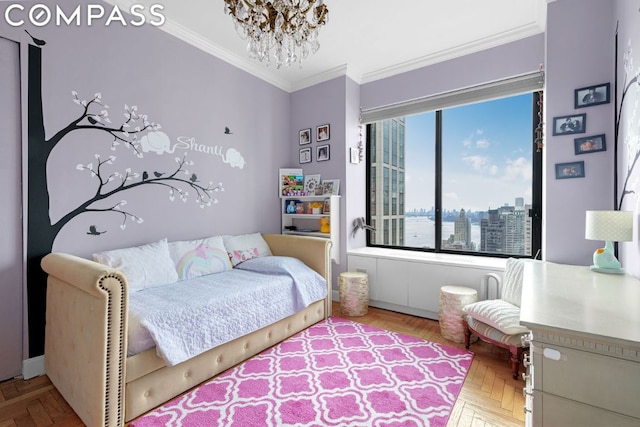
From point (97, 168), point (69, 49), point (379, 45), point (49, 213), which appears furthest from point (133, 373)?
point (379, 45)

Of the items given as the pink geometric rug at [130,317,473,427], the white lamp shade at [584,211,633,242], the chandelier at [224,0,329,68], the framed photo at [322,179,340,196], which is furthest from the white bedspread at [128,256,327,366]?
the white lamp shade at [584,211,633,242]

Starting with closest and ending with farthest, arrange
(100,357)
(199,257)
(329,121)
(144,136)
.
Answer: (100,357), (144,136), (199,257), (329,121)

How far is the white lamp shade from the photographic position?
5.25 feet

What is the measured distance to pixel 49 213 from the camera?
2.02 meters

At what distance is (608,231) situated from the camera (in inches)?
64.7

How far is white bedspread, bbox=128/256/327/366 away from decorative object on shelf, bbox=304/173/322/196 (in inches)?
45.0

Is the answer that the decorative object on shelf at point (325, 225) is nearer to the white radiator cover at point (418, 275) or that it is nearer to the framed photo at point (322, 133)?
the white radiator cover at point (418, 275)

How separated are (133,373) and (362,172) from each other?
3100 mm

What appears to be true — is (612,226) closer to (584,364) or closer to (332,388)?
(584,364)

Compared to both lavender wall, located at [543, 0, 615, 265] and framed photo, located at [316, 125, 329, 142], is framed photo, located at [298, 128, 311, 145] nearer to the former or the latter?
framed photo, located at [316, 125, 329, 142]

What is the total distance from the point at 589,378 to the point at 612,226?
4.02 ft

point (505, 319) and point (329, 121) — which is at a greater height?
point (329, 121)

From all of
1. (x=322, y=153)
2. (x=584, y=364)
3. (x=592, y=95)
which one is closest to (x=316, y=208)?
(x=322, y=153)

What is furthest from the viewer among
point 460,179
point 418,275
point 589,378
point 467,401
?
point 460,179
